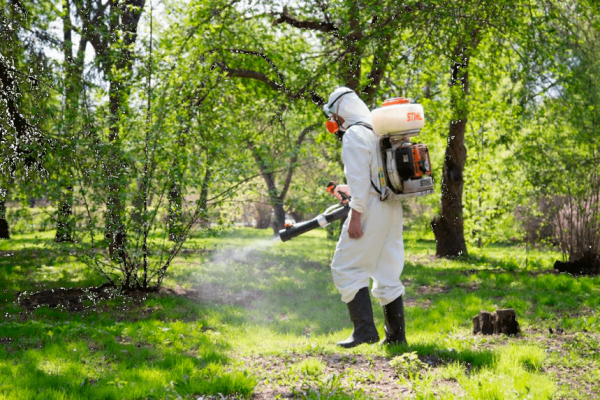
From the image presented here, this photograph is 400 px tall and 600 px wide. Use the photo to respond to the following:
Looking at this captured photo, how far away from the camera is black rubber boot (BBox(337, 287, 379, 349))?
4.82 meters

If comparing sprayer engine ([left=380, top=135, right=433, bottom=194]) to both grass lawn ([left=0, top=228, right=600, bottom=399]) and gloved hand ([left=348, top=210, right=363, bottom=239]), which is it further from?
grass lawn ([left=0, top=228, right=600, bottom=399])

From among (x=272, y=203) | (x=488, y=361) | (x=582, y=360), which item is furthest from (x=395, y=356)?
(x=272, y=203)

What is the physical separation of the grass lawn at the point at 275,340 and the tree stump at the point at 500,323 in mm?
144

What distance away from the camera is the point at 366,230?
465 cm

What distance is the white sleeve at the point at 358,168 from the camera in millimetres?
4512

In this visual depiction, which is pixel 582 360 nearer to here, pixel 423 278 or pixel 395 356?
Result: pixel 395 356

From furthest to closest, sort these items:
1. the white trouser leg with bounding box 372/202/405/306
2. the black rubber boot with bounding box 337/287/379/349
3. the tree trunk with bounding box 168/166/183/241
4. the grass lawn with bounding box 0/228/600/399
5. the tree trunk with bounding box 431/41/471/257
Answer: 1. the tree trunk with bounding box 431/41/471/257
2. the tree trunk with bounding box 168/166/183/241
3. the black rubber boot with bounding box 337/287/379/349
4. the white trouser leg with bounding box 372/202/405/306
5. the grass lawn with bounding box 0/228/600/399

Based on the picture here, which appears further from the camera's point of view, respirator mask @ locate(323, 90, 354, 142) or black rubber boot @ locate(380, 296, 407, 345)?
respirator mask @ locate(323, 90, 354, 142)

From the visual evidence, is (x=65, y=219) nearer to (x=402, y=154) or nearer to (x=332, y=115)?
(x=332, y=115)

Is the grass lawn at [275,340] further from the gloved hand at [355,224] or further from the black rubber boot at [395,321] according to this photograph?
the gloved hand at [355,224]

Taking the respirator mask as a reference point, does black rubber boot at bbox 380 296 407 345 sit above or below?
below

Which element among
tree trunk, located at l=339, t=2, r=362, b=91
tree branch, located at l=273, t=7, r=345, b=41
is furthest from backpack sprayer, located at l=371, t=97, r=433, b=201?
tree branch, located at l=273, t=7, r=345, b=41

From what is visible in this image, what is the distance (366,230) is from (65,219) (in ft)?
15.9

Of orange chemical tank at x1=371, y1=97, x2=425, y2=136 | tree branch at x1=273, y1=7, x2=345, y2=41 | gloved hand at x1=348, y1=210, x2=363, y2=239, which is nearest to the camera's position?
orange chemical tank at x1=371, y1=97, x2=425, y2=136
